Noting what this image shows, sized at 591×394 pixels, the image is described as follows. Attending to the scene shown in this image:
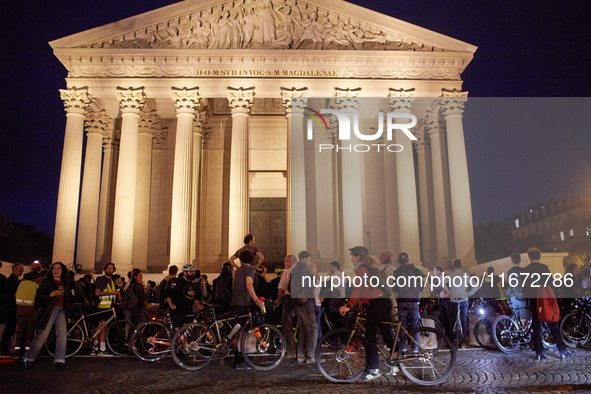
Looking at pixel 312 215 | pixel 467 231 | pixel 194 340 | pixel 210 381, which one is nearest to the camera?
pixel 210 381

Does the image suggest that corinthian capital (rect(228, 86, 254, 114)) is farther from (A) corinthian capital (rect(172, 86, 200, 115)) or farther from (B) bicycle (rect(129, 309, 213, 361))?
(B) bicycle (rect(129, 309, 213, 361))

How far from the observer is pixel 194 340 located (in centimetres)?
1010

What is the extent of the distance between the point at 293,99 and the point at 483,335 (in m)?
17.8

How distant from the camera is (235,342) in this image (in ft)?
32.7

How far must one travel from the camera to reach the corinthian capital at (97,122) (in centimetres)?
2912

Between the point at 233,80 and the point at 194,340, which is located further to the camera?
the point at 233,80

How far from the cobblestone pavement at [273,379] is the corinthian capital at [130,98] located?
18433 millimetres

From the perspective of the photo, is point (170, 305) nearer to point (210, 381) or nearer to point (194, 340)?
point (194, 340)

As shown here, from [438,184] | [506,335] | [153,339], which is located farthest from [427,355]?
[438,184]

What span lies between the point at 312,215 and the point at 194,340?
68.6ft

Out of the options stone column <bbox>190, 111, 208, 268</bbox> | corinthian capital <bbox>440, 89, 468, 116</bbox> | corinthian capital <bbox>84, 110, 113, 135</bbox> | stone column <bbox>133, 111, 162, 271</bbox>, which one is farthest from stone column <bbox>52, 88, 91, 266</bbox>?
corinthian capital <bbox>440, 89, 468, 116</bbox>

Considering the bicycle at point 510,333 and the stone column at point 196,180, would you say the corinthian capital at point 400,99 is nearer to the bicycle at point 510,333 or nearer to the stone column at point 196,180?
the stone column at point 196,180

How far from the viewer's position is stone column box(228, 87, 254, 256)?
25.8m

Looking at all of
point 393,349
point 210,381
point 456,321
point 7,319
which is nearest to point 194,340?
point 210,381
